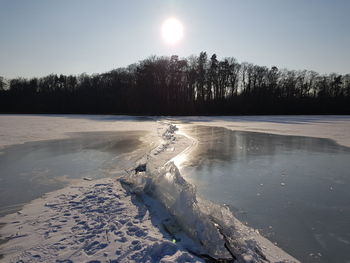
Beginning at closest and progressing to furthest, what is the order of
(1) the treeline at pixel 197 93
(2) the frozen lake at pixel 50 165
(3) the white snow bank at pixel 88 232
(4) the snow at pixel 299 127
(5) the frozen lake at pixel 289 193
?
(3) the white snow bank at pixel 88 232, (5) the frozen lake at pixel 289 193, (2) the frozen lake at pixel 50 165, (4) the snow at pixel 299 127, (1) the treeline at pixel 197 93

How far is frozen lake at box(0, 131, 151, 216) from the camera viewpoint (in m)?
5.50

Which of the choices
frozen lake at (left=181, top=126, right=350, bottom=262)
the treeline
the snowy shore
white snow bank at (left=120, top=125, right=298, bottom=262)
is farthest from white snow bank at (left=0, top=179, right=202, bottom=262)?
the treeline

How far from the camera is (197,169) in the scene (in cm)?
775

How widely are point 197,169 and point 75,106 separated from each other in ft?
184

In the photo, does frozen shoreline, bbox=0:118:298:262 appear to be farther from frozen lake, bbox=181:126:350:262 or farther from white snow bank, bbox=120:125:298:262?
frozen lake, bbox=181:126:350:262

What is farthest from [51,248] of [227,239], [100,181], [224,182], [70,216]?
[224,182]

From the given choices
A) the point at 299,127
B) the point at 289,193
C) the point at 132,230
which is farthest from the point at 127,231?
the point at 299,127

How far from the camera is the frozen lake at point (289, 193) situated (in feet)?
11.9

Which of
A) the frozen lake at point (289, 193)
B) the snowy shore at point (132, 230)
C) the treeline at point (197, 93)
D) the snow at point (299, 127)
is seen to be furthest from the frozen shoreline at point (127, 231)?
the treeline at point (197, 93)

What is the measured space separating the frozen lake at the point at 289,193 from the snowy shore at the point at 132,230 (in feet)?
1.44

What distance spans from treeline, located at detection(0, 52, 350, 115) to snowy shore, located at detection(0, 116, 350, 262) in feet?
146

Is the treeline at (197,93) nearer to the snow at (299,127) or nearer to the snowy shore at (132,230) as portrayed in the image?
the snow at (299,127)

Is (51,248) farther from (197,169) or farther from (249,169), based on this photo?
(249,169)

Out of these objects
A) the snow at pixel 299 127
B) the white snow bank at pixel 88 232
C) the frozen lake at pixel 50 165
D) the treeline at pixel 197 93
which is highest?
the treeline at pixel 197 93
